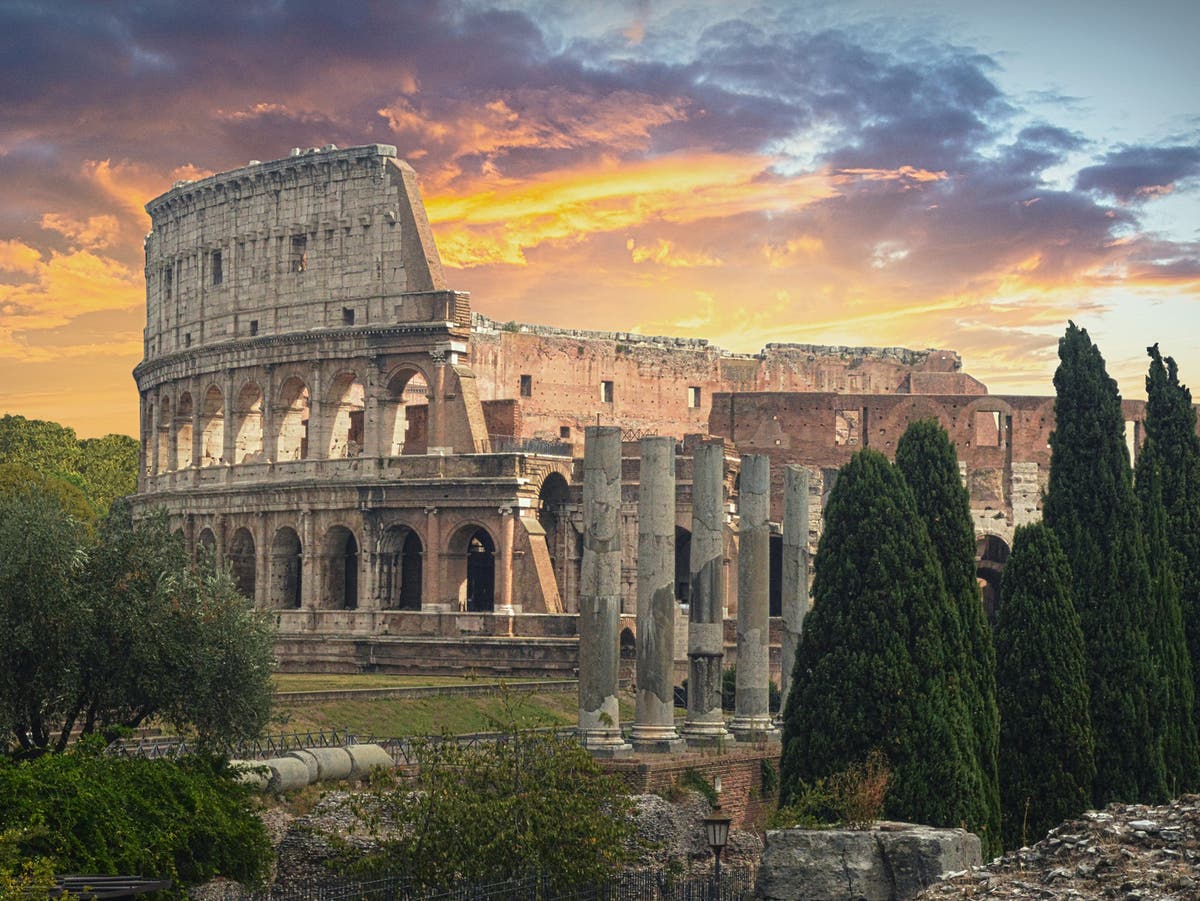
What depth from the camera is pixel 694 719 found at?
3406 centimetres

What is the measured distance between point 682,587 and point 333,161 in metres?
16.0

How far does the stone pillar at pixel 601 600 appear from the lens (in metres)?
31.6

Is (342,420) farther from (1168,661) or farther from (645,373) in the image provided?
(1168,661)

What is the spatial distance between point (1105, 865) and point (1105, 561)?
14.2 meters

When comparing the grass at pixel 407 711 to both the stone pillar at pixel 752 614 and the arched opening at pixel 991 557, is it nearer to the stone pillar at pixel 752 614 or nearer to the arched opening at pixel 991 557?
the stone pillar at pixel 752 614

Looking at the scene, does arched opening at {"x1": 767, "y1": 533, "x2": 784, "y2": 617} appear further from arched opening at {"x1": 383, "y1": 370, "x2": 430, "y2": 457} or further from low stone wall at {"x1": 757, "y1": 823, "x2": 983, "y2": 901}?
low stone wall at {"x1": 757, "y1": 823, "x2": 983, "y2": 901}

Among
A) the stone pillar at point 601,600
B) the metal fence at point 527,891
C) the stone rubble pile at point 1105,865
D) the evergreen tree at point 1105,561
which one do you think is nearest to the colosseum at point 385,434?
the stone pillar at point 601,600

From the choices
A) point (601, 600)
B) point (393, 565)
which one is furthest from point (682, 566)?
point (601, 600)

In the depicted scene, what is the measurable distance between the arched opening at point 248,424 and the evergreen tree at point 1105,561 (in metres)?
31.4

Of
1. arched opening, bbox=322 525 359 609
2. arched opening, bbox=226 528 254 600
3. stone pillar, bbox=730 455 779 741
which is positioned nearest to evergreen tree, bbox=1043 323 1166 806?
stone pillar, bbox=730 455 779 741

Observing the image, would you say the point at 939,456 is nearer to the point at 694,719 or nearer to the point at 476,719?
the point at 694,719

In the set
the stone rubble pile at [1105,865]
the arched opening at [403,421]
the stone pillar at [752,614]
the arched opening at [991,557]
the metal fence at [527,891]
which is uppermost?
the arched opening at [403,421]

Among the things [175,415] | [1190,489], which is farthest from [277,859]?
[175,415]

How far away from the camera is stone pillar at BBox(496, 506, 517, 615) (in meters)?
51.8
